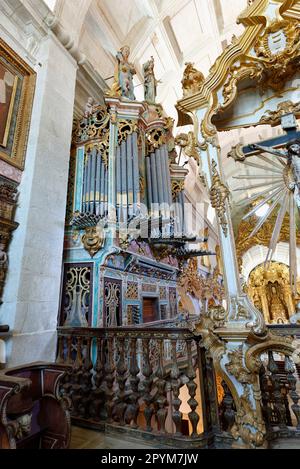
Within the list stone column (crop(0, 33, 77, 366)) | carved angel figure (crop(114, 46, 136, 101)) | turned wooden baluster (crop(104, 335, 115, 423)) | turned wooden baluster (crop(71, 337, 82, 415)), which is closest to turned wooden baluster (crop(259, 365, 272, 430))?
turned wooden baluster (crop(104, 335, 115, 423))

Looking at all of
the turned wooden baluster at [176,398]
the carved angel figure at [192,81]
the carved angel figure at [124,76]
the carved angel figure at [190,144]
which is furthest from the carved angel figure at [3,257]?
the carved angel figure at [124,76]

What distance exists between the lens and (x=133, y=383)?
2236 mm

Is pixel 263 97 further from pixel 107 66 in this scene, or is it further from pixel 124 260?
pixel 107 66

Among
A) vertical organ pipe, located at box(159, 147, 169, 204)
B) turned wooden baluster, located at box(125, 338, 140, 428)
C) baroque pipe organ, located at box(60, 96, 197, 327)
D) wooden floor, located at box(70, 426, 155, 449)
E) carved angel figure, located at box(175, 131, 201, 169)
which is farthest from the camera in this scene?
vertical organ pipe, located at box(159, 147, 169, 204)

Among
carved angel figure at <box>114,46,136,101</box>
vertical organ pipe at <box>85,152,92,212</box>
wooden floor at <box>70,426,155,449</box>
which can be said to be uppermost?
carved angel figure at <box>114,46,136,101</box>

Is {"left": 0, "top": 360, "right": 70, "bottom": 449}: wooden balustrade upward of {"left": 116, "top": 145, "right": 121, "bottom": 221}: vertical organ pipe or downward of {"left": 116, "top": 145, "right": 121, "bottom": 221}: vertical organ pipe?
downward

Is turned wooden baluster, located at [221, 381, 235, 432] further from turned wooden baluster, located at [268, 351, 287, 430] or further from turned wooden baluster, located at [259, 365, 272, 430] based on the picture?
turned wooden baluster, located at [268, 351, 287, 430]

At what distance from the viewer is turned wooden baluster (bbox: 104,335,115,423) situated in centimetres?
229

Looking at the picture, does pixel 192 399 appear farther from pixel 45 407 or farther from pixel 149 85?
pixel 149 85

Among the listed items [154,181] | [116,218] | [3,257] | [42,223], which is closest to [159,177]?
[154,181]

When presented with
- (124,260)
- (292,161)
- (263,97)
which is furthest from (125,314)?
(263,97)

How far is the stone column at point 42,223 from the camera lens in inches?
104

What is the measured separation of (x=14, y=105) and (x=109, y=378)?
11.4ft
